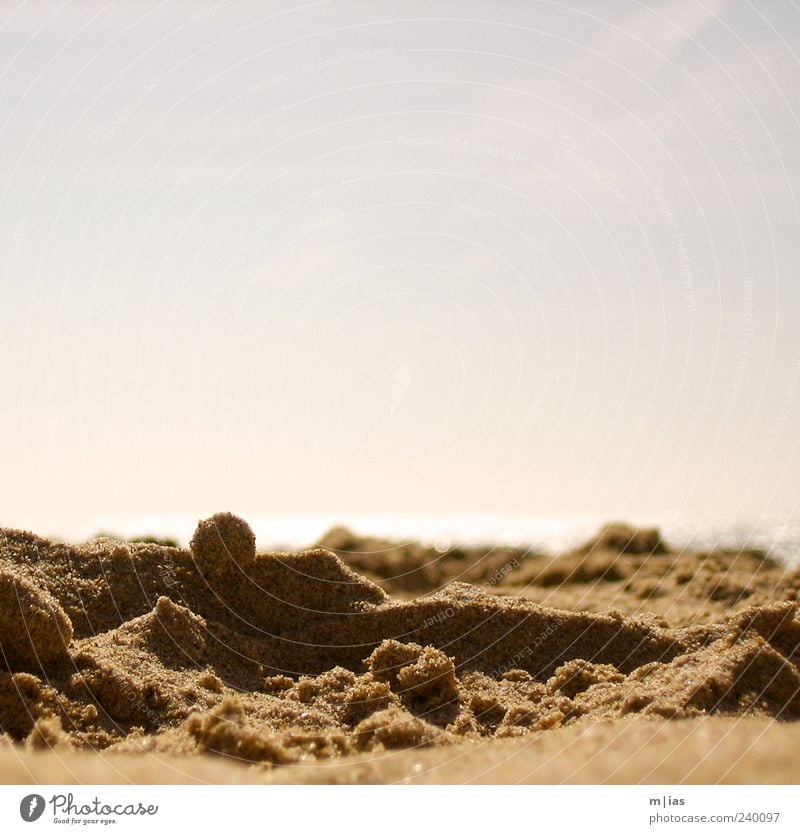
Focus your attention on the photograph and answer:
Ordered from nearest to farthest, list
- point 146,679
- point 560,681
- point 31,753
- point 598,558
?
point 31,753, point 146,679, point 560,681, point 598,558

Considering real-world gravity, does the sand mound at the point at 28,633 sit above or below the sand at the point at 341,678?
above

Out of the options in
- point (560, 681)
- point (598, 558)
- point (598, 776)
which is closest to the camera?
point (598, 776)

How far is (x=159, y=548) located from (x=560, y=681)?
259cm

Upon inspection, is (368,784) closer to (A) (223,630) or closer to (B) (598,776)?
(B) (598,776)

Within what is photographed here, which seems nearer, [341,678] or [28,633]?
[28,633]

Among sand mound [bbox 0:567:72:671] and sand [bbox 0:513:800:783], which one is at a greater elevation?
sand mound [bbox 0:567:72:671]

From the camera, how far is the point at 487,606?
17.9 ft

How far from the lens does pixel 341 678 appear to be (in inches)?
179

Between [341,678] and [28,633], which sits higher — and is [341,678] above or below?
below

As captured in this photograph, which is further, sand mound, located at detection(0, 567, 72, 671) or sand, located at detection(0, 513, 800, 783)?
sand mound, located at detection(0, 567, 72, 671)

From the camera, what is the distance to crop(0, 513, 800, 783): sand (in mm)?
3314

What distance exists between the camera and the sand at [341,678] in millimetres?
3314

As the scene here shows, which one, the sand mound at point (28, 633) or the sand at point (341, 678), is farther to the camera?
the sand mound at point (28, 633)
